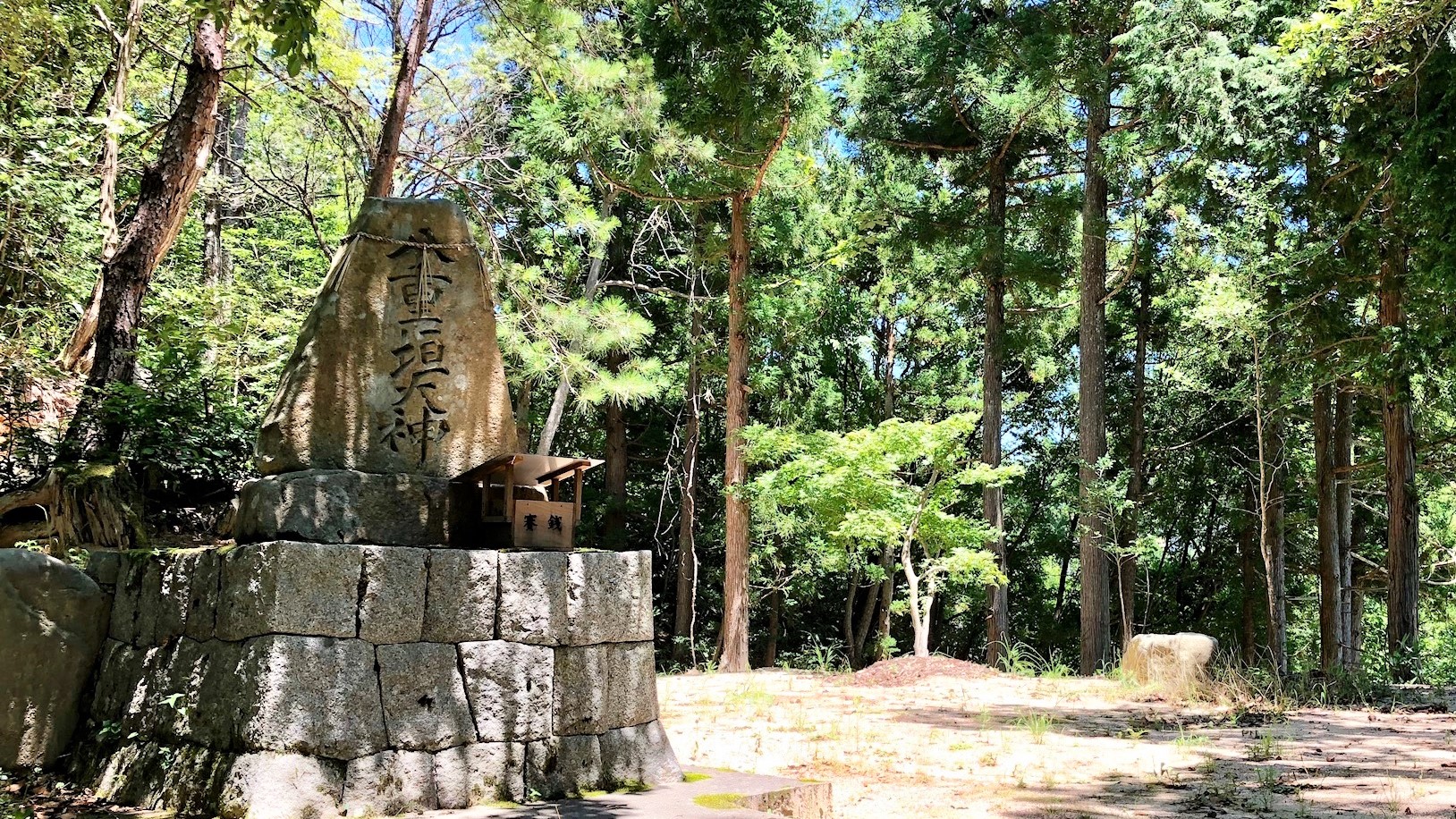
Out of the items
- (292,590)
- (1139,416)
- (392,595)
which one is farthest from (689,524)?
(292,590)

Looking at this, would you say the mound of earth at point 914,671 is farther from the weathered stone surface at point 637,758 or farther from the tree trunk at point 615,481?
the tree trunk at point 615,481

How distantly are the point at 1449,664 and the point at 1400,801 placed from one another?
18184 mm

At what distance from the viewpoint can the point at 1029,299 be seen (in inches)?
710

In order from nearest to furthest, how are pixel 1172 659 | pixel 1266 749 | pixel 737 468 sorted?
1. pixel 1266 749
2. pixel 1172 659
3. pixel 737 468

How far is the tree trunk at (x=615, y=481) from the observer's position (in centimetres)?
1742

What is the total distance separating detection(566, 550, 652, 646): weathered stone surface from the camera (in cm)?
Answer: 487

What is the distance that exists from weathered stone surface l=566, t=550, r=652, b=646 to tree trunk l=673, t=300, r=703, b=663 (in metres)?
10.5

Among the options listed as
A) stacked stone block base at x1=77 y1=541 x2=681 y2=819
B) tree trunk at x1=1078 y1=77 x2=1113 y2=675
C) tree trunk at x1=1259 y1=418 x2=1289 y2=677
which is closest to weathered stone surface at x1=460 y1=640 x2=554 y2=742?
stacked stone block base at x1=77 y1=541 x2=681 y2=819

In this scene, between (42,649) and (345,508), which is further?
(42,649)

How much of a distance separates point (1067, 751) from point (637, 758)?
293 centimetres

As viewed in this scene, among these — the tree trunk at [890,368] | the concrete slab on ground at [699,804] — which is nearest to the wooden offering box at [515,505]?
the concrete slab on ground at [699,804]

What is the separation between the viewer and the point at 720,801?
4.43 m

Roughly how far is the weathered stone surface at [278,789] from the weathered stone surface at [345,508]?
3.16 ft

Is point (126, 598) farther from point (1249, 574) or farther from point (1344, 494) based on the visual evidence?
point (1249, 574)
